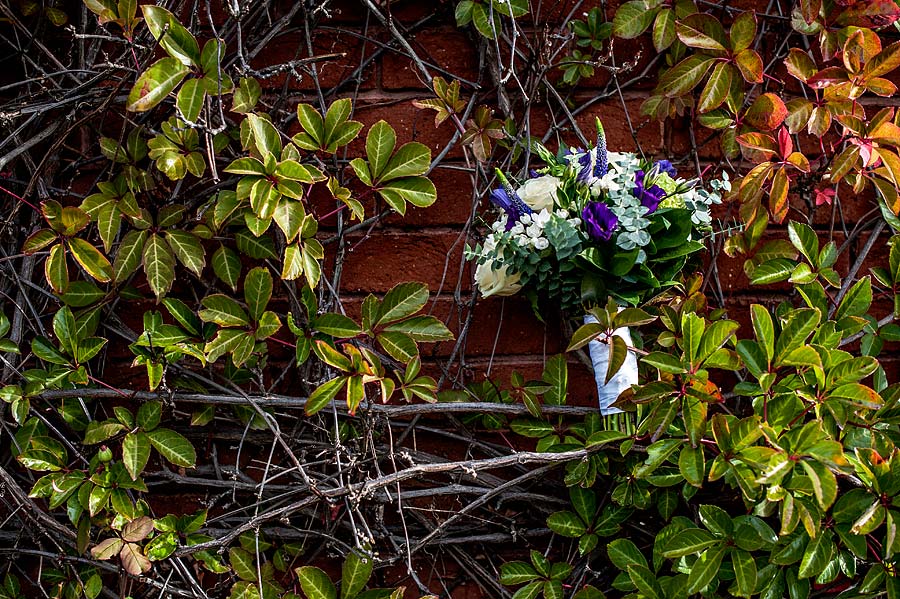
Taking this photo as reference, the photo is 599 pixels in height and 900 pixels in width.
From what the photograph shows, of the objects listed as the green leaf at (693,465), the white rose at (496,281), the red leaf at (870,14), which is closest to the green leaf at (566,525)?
the green leaf at (693,465)

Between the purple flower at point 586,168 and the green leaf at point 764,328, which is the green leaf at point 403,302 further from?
the green leaf at point 764,328

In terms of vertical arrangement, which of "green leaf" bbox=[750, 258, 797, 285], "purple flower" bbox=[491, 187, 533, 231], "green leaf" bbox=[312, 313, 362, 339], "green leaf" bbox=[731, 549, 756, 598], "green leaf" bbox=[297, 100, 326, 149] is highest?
"green leaf" bbox=[297, 100, 326, 149]

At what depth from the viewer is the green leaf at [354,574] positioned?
1.23 metres

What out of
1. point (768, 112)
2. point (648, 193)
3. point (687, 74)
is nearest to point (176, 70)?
point (648, 193)

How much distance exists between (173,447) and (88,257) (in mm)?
313

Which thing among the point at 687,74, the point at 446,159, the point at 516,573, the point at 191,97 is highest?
the point at 191,97

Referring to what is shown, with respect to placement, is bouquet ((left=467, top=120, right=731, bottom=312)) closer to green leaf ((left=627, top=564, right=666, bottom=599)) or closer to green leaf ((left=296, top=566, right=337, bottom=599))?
green leaf ((left=627, top=564, right=666, bottom=599))

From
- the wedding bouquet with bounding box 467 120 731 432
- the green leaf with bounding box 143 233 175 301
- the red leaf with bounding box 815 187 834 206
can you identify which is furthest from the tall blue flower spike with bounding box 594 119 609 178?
the green leaf with bounding box 143 233 175 301

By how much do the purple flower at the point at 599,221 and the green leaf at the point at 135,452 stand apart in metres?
0.74

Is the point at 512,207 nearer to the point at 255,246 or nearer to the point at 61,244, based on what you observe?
the point at 255,246

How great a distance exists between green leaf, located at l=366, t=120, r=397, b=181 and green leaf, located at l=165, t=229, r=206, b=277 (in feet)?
0.97

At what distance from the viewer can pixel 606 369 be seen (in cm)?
120

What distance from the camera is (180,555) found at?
1200 mm

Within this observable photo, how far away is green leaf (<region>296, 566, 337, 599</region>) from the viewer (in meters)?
1.23
